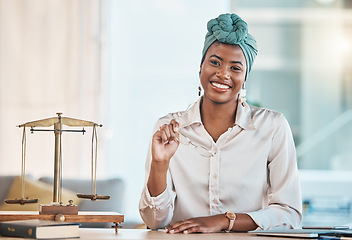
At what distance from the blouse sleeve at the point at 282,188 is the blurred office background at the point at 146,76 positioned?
2.31 meters

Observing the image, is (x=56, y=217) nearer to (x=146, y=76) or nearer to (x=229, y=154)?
(x=229, y=154)

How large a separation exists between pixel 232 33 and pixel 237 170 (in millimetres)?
531

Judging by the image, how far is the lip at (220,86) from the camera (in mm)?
2336

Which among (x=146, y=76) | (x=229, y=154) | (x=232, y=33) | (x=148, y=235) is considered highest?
(x=146, y=76)

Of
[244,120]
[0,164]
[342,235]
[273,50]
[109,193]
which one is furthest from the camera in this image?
[273,50]

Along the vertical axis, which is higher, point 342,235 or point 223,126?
point 223,126

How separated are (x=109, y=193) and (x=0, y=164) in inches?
50.6

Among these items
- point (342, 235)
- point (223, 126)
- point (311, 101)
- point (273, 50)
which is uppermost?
point (273, 50)

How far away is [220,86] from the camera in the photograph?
2.34 meters

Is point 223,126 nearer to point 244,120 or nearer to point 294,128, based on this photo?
point 244,120

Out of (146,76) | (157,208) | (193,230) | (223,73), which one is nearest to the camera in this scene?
(193,230)

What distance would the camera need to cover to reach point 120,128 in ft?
15.5

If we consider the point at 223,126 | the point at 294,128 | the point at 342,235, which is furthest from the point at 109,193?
the point at 342,235

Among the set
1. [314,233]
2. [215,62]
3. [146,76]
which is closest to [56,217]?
[314,233]
